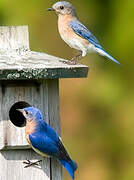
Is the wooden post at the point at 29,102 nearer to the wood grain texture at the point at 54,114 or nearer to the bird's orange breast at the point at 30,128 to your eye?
the wood grain texture at the point at 54,114

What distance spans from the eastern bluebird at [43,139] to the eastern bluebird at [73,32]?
1.73 meters

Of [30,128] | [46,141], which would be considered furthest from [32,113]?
[46,141]

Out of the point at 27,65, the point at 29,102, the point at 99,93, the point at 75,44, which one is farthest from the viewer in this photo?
the point at 99,93

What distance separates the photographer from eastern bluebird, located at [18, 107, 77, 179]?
5.49m

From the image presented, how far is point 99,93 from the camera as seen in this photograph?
9305 millimetres

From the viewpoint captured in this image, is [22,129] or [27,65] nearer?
[27,65]

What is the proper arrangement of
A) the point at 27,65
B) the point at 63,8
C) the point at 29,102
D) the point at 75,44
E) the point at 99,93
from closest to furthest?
the point at 27,65 < the point at 29,102 < the point at 75,44 < the point at 63,8 < the point at 99,93

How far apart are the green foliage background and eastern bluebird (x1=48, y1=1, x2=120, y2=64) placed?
1610 millimetres

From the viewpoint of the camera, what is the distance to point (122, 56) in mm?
9164

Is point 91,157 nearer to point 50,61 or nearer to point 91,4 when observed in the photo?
point 91,4

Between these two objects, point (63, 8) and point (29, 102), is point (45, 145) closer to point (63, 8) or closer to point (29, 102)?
point (29, 102)

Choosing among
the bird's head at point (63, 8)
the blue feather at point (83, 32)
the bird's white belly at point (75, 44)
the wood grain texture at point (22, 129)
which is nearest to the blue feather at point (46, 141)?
the wood grain texture at point (22, 129)

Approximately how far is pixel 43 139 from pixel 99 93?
3.82 m

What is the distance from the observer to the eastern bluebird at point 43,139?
5.49 metres
